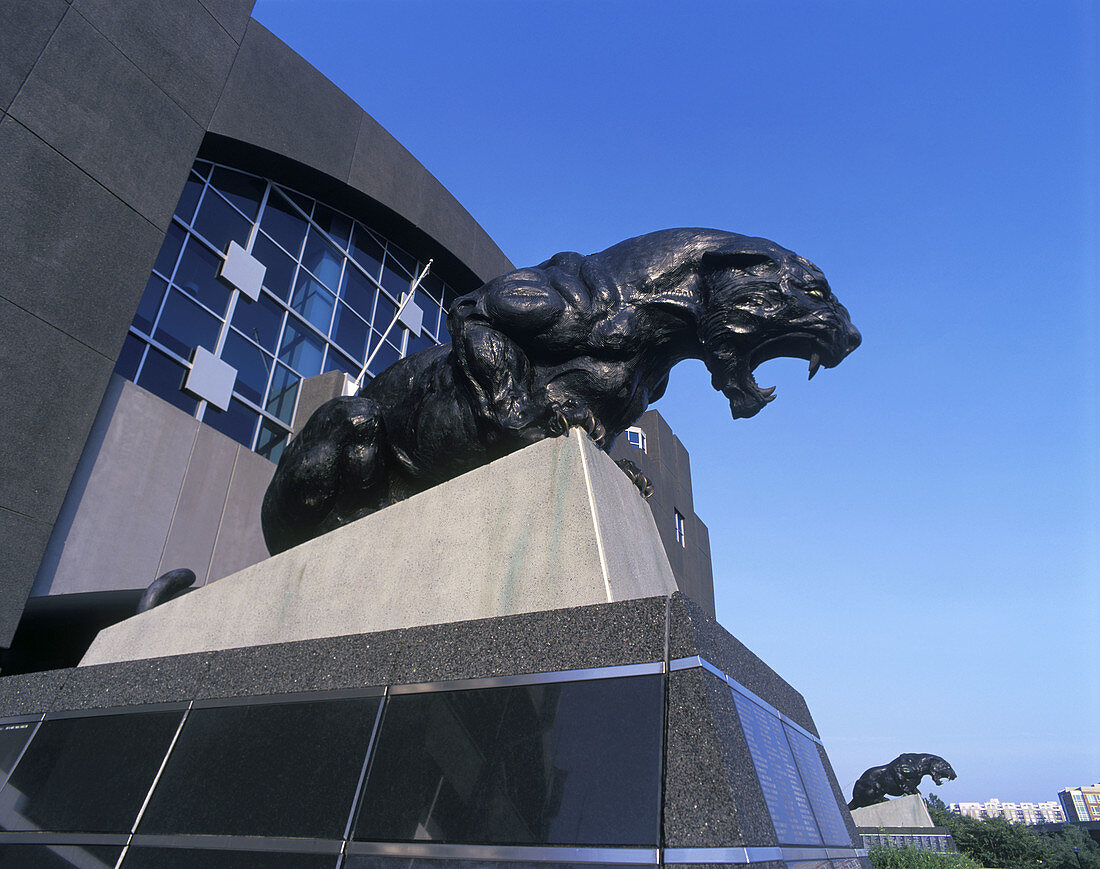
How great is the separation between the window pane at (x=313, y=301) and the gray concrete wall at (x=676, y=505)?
37.0 feet

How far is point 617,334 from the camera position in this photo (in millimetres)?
3904

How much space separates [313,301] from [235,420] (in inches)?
166

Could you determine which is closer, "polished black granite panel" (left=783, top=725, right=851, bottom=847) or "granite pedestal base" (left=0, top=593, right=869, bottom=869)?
"granite pedestal base" (left=0, top=593, right=869, bottom=869)

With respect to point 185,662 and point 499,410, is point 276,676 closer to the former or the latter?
point 185,662

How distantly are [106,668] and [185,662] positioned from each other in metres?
0.63

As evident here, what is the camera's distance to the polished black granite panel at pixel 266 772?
2613 mm

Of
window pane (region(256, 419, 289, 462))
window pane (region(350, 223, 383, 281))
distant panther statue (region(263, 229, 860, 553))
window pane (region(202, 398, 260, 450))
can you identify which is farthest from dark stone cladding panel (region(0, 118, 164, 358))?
window pane (region(350, 223, 383, 281))

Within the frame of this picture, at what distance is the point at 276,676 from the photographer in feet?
10.5

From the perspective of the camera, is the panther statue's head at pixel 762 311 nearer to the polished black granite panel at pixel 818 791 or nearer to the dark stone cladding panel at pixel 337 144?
the polished black granite panel at pixel 818 791

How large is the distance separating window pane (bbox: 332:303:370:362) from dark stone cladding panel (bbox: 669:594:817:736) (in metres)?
16.2

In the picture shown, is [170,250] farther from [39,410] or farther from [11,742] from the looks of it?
[11,742]

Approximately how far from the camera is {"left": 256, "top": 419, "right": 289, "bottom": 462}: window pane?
48.6 ft

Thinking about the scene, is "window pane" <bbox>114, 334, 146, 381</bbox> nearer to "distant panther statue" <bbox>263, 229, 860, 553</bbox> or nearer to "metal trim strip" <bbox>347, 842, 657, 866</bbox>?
"distant panther statue" <bbox>263, 229, 860, 553</bbox>

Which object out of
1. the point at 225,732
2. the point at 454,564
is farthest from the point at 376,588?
the point at 225,732
